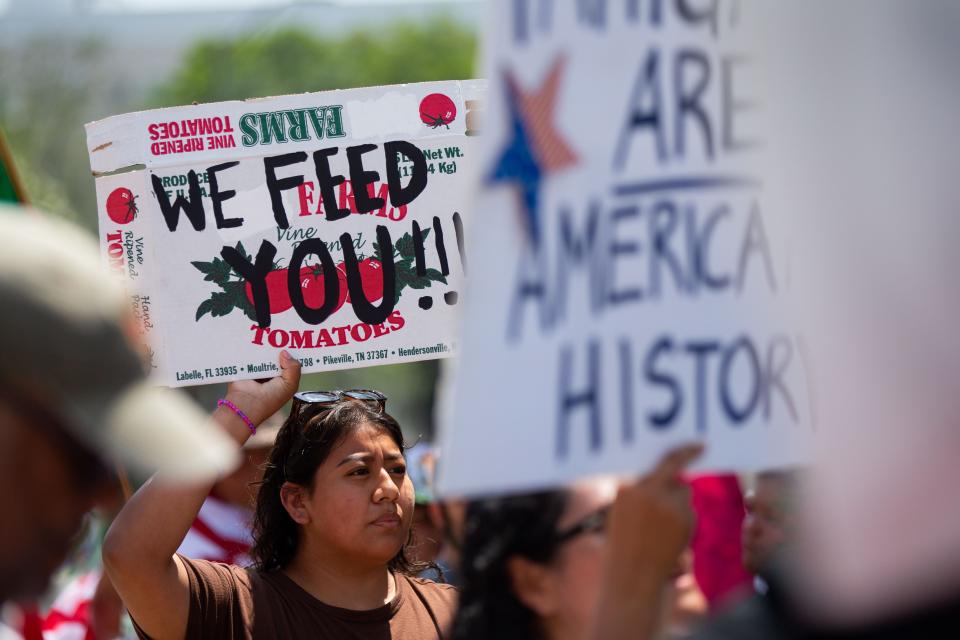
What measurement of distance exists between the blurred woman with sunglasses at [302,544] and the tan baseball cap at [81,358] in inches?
60.7

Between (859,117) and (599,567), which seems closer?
(859,117)

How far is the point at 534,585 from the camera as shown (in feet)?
6.70

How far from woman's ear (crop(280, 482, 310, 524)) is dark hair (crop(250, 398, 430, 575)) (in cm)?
2

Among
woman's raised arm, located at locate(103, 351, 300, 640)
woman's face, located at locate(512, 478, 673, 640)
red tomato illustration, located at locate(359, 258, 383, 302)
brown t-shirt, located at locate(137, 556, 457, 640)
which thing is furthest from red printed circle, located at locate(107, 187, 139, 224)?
woman's face, located at locate(512, 478, 673, 640)

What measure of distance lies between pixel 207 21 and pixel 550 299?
202ft

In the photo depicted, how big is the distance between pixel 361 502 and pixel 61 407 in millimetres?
1849

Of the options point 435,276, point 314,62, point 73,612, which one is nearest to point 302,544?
point 435,276

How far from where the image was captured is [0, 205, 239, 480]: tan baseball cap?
1298 millimetres

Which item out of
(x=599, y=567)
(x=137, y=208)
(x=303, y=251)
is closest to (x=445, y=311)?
(x=303, y=251)

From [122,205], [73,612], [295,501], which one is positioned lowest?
[73,612]

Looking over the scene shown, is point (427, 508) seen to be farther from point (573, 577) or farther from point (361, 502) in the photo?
point (573, 577)

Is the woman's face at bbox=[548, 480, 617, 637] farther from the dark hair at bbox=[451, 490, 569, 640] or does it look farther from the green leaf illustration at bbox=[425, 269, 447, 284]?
the green leaf illustration at bbox=[425, 269, 447, 284]

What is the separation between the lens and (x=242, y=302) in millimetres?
3301

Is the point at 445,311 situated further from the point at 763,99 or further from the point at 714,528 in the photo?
the point at 763,99
